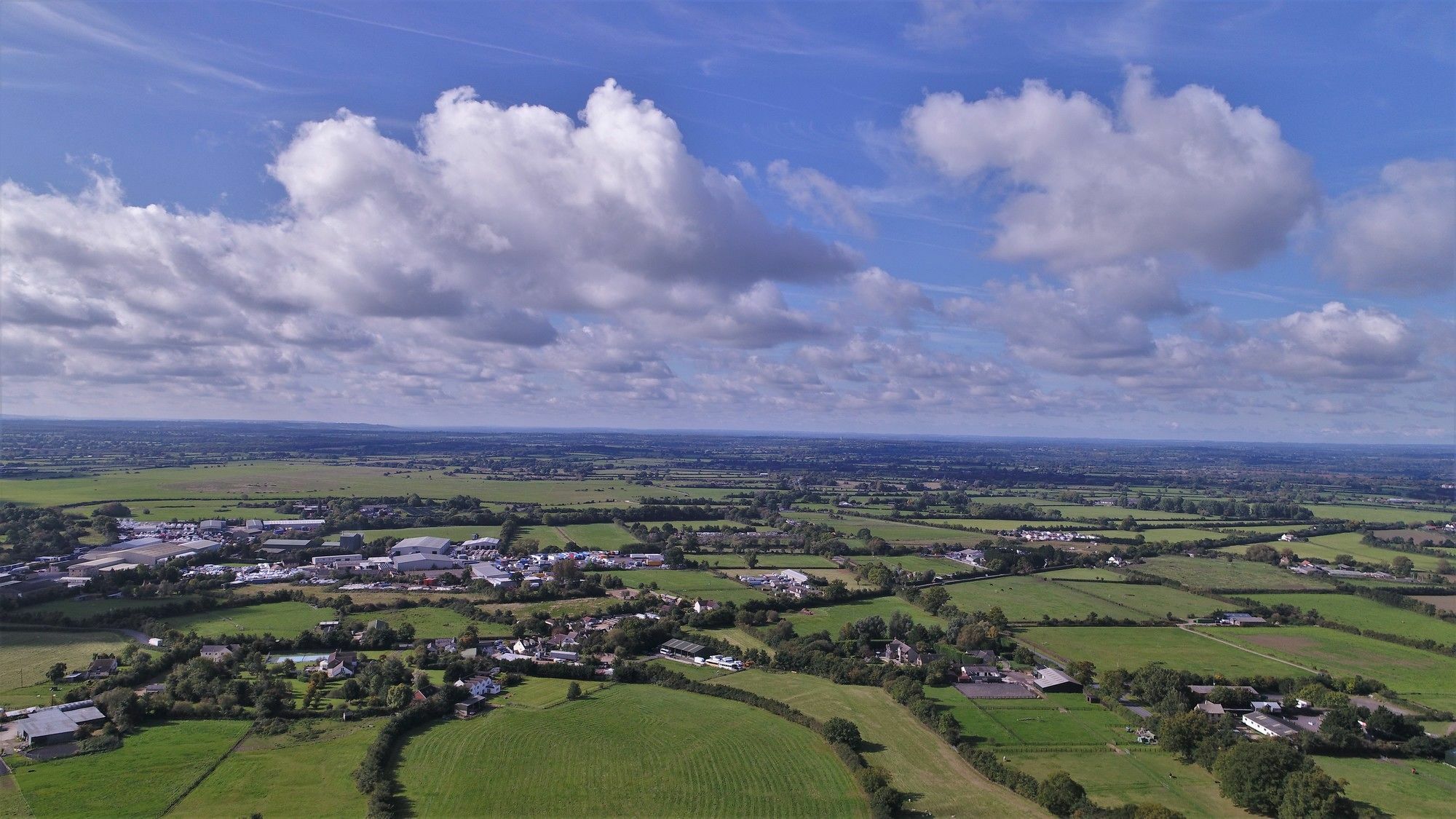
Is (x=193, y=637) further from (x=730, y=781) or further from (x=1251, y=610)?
(x=1251, y=610)

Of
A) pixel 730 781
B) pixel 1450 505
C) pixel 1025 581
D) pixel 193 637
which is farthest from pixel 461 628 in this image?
pixel 1450 505

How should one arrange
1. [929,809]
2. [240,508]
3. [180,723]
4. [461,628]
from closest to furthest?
1. [929,809]
2. [180,723]
3. [461,628]
4. [240,508]

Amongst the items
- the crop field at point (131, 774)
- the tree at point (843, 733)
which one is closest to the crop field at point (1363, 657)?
the tree at point (843, 733)

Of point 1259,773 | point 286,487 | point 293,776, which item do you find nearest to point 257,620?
point 293,776

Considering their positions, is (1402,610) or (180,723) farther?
(1402,610)

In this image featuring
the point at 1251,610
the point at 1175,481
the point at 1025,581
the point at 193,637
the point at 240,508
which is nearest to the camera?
the point at 193,637

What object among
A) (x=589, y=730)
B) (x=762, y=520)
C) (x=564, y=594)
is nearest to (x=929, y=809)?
(x=589, y=730)
